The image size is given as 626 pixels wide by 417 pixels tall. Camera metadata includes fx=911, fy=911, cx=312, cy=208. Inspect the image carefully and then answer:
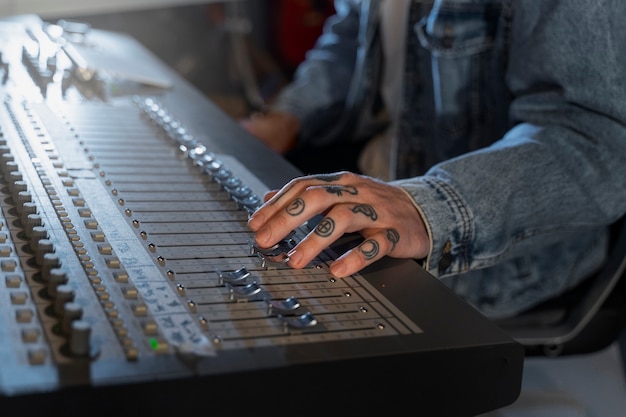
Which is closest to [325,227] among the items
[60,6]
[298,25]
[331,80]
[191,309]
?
[191,309]

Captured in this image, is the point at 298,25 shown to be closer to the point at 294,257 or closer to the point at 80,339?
the point at 294,257

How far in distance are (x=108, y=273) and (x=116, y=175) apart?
28cm

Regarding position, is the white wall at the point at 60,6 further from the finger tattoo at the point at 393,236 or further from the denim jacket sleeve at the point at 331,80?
the finger tattoo at the point at 393,236

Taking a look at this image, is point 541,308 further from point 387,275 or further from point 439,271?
point 387,275

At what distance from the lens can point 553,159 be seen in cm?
112

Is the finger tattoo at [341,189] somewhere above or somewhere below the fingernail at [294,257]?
above

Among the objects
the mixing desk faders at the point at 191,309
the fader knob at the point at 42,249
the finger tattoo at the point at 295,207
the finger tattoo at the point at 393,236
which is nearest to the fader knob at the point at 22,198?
the mixing desk faders at the point at 191,309

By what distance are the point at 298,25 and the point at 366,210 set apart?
309cm

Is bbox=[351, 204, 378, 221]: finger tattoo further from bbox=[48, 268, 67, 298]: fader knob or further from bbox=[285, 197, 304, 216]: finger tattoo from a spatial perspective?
bbox=[48, 268, 67, 298]: fader knob

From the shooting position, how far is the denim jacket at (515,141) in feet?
3.50

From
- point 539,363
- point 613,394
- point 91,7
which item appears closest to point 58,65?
point 539,363

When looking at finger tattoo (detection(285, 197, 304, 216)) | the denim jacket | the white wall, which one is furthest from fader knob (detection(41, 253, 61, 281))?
the white wall

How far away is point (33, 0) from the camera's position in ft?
9.59

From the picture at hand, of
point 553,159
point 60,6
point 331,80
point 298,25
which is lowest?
point 298,25
